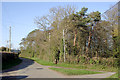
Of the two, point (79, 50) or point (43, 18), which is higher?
point (43, 18)

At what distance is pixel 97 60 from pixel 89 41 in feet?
37.8

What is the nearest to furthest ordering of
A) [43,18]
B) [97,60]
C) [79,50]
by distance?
1. [97,60]
2. [79,50]
3. [43,18]

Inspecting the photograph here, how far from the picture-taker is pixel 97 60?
23016 millimetres

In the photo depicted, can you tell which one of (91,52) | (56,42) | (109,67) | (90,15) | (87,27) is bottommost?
(109,67)

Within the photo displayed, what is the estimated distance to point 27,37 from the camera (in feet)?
214

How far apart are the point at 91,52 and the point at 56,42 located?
7633mm

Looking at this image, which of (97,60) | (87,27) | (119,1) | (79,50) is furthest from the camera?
(87,27)

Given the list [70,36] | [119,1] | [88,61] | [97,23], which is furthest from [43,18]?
[119,1]

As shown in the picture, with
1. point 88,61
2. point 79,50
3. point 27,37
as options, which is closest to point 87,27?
point 79,50

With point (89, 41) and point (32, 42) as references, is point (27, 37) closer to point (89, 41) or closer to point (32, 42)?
point (32, 42)

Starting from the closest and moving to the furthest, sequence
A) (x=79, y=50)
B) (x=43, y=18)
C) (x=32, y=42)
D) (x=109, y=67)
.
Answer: (x=109, y=67) → (x=79, y=50) → (x=43, y=18) → (x=32, y=42)

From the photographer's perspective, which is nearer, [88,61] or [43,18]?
[88,61]

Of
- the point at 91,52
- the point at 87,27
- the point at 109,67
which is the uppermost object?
the point at 87,27

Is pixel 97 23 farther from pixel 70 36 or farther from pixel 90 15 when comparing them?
pixel 70 36
